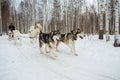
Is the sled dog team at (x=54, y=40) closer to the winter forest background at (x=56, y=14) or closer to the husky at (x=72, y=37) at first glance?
the husky at (x=72, y=37)

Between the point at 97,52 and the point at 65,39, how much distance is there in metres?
1.66

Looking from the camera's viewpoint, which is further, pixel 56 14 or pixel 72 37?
pixel 56 14

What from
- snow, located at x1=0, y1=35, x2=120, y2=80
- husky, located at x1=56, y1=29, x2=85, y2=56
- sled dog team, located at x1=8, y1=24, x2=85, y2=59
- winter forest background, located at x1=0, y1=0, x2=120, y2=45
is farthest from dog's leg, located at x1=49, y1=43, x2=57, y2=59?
winter forest background, located at x1=0, y1=0, x2=120, y2=45

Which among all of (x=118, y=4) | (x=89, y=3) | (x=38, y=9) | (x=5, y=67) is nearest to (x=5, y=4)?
(x=38, y=9)

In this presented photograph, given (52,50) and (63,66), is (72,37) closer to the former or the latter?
(52,50)

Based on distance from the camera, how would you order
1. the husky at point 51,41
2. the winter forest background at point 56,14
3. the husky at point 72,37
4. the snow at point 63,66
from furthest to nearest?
the winter forest background at point 56,14 → the husky at point 72,37 → the husky at point 51,41 → the snow at point 63,66

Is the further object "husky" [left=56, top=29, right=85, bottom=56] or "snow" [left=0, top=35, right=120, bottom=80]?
"husky" [left=56, top=29, right=85, bottom=56]

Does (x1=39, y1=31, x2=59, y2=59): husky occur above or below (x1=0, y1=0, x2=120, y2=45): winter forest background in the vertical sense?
below

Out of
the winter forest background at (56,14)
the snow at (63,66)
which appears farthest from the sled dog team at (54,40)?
the winter forest background at (56,14)

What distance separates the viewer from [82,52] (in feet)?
33.4

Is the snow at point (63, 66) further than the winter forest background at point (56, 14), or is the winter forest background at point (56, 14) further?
the winter forest background at point (56, 14)

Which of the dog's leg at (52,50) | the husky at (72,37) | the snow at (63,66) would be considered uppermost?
the husky at (72,37)

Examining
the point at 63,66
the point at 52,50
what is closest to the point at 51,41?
the point at 52,50

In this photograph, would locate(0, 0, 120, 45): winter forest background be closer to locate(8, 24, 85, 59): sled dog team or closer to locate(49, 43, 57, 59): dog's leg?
locate(8, 24, 85, 59): sled dog team
